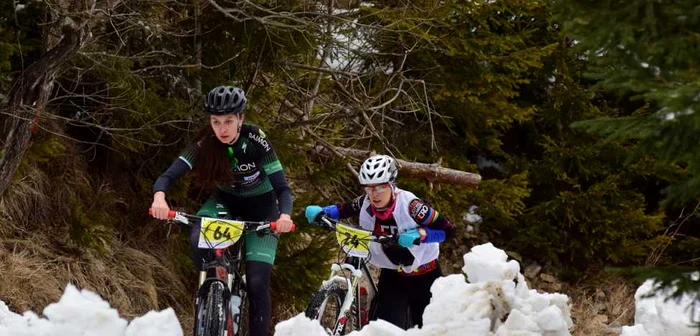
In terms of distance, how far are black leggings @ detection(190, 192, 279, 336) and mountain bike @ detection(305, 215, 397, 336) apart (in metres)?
0.36

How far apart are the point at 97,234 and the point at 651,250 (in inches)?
288

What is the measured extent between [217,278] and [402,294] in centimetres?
137

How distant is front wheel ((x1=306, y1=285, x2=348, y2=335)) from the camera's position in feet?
20.7

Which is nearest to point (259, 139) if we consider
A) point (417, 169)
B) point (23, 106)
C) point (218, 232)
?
point (218, 232)

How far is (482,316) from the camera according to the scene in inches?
131

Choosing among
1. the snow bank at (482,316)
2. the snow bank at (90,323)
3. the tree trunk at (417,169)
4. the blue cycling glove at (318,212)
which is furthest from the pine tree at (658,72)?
the tree trunk at (417,169)

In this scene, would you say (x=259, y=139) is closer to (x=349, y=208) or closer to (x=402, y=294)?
(x=349, y=208)

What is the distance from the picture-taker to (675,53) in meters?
2.39

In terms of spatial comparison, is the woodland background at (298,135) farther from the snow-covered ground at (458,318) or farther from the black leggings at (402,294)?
the black leggings at (402,294)

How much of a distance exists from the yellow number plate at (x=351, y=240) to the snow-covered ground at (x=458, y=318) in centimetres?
283

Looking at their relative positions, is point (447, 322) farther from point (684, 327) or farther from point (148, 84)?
point (148, 84)

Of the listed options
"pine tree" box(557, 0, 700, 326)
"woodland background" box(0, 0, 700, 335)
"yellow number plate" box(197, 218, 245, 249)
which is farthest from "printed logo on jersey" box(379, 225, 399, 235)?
"pine tree" box(557, 0, 700, 326)

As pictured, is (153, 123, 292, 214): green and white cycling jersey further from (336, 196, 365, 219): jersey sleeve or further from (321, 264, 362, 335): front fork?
(321, 264, 362, 335): front fork

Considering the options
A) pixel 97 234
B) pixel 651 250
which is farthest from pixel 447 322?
pixel 651 250
